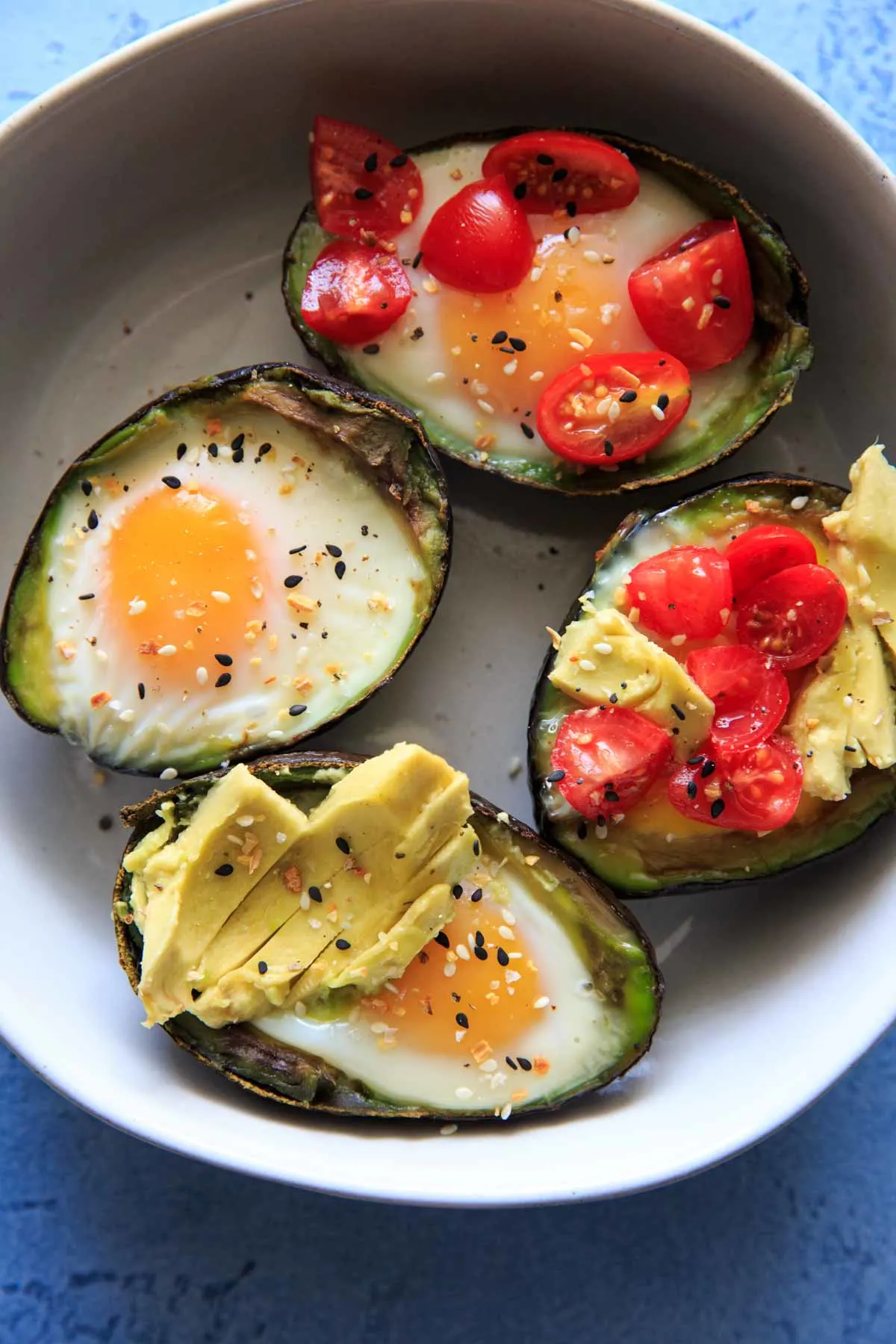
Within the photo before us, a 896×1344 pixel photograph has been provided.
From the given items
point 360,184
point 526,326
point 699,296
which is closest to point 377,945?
point 526,326

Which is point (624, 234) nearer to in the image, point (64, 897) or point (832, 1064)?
point (832, 1064)

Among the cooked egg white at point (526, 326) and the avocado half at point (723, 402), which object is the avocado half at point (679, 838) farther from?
the cooked egg white at point (526, 326)

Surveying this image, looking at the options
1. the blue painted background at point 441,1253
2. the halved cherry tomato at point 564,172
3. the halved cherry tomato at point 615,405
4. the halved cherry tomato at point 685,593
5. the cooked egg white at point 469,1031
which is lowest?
the blue painted background at point 441,1253

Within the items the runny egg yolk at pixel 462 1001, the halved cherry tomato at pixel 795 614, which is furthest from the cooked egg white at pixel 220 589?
the halved cherry tomato at pixel 795 614

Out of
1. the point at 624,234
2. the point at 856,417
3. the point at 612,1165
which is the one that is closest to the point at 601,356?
the point at 624,234

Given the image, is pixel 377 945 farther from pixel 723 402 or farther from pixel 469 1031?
pixel 723 402

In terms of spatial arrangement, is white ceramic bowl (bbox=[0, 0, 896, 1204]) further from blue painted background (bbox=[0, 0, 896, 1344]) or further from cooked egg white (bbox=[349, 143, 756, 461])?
blue painted background (bbox=[0, 0, 896, 1344])

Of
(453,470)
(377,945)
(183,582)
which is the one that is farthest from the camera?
(453,470)
